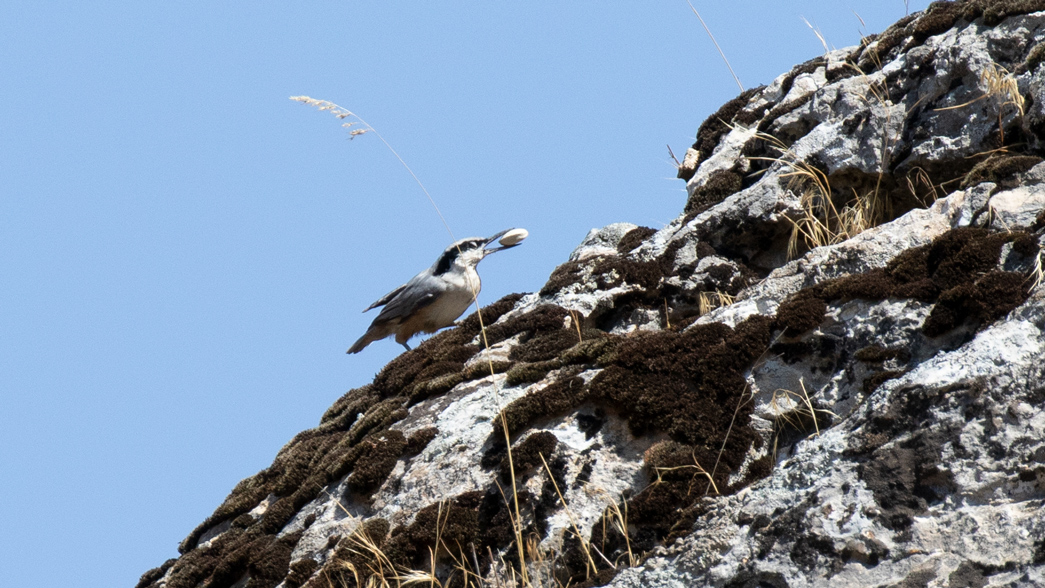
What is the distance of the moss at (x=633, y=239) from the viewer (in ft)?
27.8

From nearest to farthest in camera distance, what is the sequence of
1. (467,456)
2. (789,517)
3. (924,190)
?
(789,517), (467,456), (924,190)

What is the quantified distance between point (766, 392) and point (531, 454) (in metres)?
1.40

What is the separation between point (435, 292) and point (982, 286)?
24.2 ft

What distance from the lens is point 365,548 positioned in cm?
532

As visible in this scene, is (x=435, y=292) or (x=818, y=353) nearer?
(x=818, y=353)

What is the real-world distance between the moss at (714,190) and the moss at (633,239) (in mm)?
462

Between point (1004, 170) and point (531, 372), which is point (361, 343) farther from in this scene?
point (1004, 170)

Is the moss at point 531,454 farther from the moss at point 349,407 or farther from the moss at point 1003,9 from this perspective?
the moss at point 1003,9

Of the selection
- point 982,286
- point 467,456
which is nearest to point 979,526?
point 982,286

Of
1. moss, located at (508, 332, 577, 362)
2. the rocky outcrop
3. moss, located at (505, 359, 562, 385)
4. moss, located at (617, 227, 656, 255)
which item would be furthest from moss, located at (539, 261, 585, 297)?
moss, located at (505, 359, 562, 385)

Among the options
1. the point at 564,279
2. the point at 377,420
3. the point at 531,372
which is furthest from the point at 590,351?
the point at 564,279

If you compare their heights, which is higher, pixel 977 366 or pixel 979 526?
pixel 977 366

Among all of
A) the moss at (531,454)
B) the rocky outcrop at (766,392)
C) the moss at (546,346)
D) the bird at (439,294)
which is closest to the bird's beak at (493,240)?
the bird at (439,294)

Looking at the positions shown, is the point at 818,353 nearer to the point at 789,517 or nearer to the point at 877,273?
the point at 877,273
